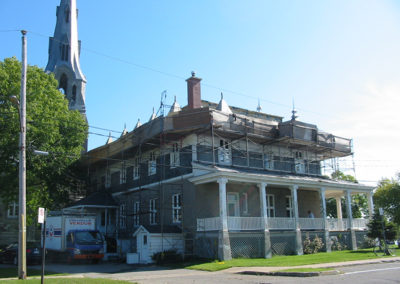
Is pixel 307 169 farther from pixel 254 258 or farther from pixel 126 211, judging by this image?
pixel 126 211

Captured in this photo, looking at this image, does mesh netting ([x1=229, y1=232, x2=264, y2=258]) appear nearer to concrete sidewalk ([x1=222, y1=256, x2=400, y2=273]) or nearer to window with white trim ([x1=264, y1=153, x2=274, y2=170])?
concrete sidewalk ([x1=222, y1=256, x2=400, y2=273])

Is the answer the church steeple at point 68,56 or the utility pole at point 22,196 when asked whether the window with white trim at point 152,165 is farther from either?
the church steeple at point 68,56

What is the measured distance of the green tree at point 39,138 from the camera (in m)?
26.1

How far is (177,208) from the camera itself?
26.5 metres

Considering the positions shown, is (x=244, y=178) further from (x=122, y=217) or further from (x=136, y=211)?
(x=122, y=217)

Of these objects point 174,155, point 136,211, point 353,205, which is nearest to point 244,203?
point 174,155

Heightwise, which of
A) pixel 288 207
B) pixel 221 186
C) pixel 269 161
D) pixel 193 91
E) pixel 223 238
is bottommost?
pixel 223 238

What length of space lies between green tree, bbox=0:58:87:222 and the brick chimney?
7.89 metres

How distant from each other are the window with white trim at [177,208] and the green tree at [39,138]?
7.39 metres

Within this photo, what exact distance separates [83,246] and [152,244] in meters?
4.06

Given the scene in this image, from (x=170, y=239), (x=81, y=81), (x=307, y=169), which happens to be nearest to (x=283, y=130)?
(x=307, y=169)

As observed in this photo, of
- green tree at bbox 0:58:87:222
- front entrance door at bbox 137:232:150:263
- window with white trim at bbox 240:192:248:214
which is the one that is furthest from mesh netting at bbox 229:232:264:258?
green tree at bbox 0:58:87:222

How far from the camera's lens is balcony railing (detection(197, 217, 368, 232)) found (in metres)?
23.0

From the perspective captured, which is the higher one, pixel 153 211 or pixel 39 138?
pixel 39 138
